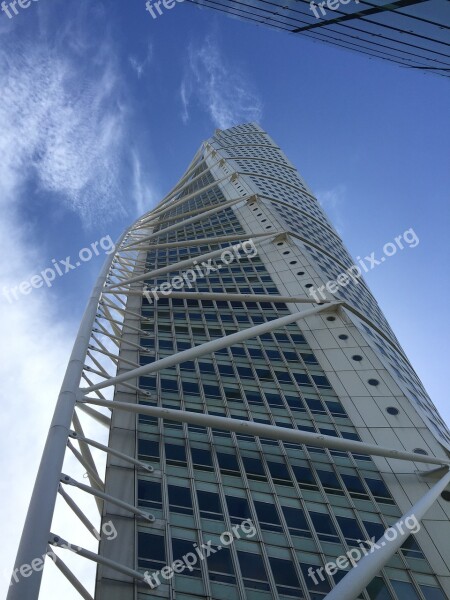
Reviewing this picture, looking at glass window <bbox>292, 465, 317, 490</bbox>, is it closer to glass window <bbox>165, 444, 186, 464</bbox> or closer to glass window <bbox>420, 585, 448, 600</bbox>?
glass window <bbox>165, 444, 186, 464</bbox>

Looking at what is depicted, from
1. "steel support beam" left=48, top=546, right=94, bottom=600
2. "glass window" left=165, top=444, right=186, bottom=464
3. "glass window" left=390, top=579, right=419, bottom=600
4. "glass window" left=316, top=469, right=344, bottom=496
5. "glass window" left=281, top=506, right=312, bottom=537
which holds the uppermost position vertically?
"glass window" left=165, top=444, right=186, bottom=464

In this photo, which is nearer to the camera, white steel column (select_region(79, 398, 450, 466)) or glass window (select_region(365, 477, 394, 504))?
white steel column (select_region(79, 398, 450, 466))

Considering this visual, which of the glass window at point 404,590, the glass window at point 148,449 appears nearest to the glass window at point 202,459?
the glass window at point 148,449

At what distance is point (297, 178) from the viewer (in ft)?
245

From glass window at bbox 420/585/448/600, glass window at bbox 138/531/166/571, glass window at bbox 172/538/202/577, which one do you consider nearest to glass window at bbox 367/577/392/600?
glass window at bbox 420/585/448/600

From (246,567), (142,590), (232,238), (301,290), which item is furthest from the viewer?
(232,238)

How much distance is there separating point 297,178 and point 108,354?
54889 mm

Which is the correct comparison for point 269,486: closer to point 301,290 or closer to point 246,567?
point 246,567

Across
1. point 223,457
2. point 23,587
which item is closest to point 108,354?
point 223,457

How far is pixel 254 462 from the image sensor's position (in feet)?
66.5

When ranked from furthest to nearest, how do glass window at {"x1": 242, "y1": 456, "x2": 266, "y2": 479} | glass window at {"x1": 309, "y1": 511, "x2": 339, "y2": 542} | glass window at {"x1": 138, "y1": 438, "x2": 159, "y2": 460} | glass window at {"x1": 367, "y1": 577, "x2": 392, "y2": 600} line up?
glass window at {"x1": 138, "y1": 438, "x2": 159, "y2": 460} < glass window at {"x1": 242, "y1": 456, "x2": 266, "y2": 479} < glass window at {"x1": 309, "y1": 511, "x2": 339, "y2": 542} < glass window at {"x1": 367, "y1": 577, "x2": 392, "y2": 600}

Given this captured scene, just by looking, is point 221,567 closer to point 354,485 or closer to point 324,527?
point 324,527

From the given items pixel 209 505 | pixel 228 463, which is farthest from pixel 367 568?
pixel 228 463

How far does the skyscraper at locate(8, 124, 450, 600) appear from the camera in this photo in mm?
15375
